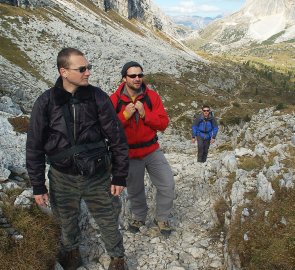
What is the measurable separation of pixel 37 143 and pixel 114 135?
1.30 metres

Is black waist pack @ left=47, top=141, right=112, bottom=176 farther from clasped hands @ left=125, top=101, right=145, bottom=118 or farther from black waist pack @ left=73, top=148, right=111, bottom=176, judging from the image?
clasped hands @ left=125, top=101, right=145, bottom=118

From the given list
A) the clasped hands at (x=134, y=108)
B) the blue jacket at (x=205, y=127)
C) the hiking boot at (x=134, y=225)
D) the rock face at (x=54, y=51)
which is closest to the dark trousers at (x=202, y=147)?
the blue jacket at (x=205, y=127)

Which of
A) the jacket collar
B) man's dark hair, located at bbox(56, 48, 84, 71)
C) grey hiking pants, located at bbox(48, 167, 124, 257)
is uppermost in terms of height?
man's dark hair, located at bbox(56, 48, 84, 71)

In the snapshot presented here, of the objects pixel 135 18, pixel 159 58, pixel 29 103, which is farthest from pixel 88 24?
pixel 135 18

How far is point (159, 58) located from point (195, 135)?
174 feet

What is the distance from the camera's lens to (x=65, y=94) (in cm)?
566

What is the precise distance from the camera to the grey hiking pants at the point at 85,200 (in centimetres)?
618

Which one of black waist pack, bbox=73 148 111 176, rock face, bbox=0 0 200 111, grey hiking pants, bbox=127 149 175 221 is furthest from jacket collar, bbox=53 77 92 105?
rock face, bbox=0 0 200 111

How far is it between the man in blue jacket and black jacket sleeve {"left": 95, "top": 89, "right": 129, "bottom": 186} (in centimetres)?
1001

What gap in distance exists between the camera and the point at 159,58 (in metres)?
67.4

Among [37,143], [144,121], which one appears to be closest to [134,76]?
[144,121]

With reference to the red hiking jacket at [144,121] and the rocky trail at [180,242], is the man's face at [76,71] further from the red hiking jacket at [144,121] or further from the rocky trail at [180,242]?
the rocky trail at [180,242]

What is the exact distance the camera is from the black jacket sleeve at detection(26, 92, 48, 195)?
18.4 feet

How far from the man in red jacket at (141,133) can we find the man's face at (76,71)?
64.3 inches
